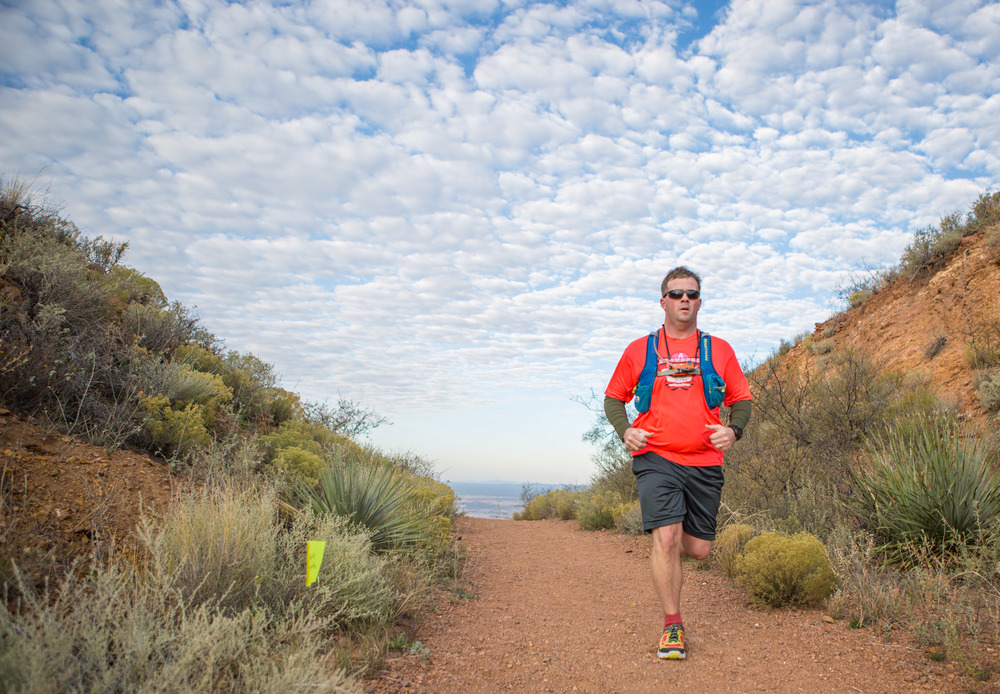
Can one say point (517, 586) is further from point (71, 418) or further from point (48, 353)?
point (48, 353)

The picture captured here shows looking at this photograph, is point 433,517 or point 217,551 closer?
point 217,551

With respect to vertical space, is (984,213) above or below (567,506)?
above

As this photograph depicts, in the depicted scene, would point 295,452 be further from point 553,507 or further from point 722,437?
point 553,507

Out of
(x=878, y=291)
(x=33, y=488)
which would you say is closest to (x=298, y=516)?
(x=33, y=488)

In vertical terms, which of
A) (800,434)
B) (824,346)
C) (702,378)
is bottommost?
(800,434)

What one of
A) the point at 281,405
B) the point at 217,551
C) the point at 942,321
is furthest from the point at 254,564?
the point at 942,321

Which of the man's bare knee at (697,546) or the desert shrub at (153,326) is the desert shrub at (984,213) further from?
the desert shrub at (153,326)

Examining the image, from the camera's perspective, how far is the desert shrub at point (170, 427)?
496 centimetres

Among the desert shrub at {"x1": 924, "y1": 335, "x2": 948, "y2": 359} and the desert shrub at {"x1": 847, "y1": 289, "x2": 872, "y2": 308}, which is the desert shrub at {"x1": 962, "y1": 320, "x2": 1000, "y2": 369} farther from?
the desert shrub at {"x1": 847, "y1": 289, "x2": 872, "y2": 308}

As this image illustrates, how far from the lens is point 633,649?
421 cm

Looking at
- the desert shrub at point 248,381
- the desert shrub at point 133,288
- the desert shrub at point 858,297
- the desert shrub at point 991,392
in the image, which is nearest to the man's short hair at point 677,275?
the desert shrub at point 248,381

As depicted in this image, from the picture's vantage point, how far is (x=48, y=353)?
15.2ft

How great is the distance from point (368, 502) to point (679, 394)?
9.92 feet

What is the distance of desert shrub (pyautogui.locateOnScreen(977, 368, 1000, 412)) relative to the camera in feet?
28.3
